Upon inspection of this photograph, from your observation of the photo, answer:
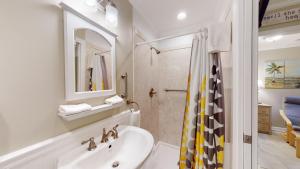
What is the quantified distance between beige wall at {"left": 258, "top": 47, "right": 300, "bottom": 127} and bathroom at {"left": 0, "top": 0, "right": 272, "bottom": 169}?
6.81 ft

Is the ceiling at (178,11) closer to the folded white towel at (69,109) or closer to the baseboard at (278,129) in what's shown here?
the folded white towel at (69,109)

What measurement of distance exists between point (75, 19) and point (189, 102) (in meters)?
1.34

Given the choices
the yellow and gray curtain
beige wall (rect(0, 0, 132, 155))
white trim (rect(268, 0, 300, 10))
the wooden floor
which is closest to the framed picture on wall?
the wooden floor

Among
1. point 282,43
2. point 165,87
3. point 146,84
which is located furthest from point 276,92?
point 146,84

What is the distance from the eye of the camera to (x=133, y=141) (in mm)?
1219

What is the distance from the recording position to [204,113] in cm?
120

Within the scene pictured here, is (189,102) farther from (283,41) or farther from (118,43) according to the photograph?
(283,41)

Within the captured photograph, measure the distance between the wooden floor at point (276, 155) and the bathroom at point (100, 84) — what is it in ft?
3.78

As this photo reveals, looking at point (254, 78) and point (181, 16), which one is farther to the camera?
point (181, 16)

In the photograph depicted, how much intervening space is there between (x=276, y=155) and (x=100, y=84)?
2.92 metres

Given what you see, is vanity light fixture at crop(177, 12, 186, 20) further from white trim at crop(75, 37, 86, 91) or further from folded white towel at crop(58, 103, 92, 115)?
folded white towel at crop(58, 103, 92, 115)

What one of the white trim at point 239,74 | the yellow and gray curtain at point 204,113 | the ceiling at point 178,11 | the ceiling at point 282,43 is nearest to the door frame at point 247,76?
the white trim at point 239,74

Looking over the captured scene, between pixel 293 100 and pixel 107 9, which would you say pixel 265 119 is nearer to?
pixel 293 100

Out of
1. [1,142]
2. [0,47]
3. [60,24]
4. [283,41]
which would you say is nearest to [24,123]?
[1,142]
